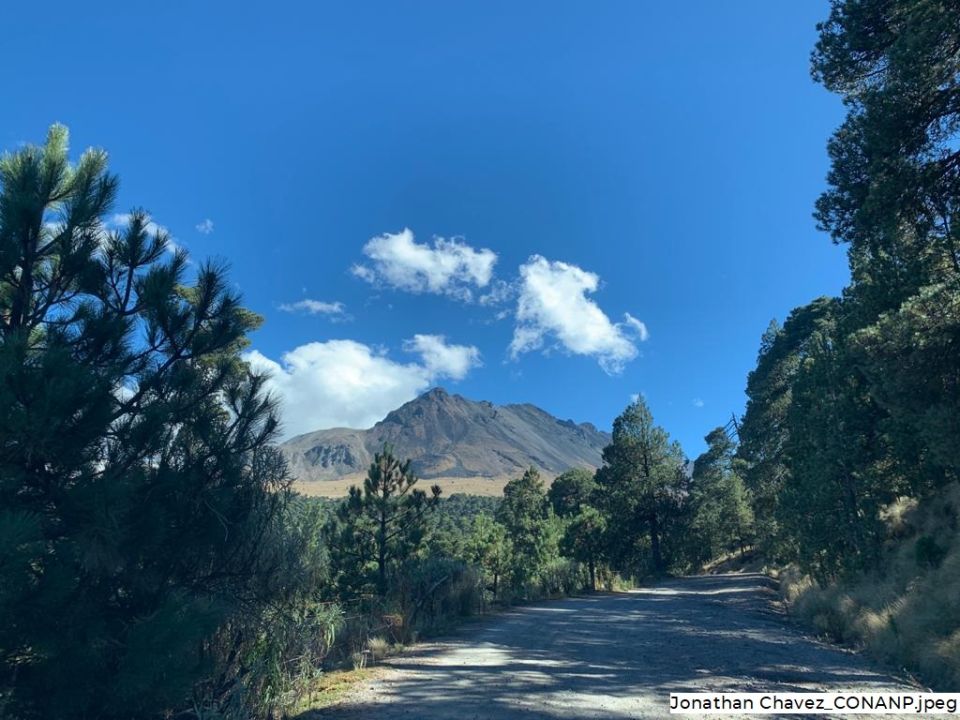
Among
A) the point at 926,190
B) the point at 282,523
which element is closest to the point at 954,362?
the point at 926,190

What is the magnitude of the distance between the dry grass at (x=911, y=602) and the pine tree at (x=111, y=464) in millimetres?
8689

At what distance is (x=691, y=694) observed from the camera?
6.37 m

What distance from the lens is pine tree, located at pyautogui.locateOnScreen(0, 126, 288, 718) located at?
4.22 metres

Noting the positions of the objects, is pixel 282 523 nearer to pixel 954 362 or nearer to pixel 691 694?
pixel 691 694

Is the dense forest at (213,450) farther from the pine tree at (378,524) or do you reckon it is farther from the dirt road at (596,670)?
the pine tree at (378,524)

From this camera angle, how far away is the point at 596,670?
7.94 metres

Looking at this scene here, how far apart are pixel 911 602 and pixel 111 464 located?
12.1 m

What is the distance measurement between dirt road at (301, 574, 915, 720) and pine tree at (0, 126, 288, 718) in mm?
2236

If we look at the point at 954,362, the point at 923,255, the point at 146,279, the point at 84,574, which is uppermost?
the point at 923,255

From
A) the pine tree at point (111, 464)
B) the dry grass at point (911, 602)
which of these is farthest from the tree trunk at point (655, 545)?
the pine tree at point (111, 464)

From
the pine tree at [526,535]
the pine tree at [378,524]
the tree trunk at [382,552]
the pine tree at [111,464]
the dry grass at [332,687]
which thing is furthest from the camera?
the pine tree at [526,535]

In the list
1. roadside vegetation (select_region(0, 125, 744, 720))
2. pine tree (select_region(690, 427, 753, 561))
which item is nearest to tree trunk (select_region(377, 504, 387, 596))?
roadside vegetation (select_region(0, 125, 744, 720))

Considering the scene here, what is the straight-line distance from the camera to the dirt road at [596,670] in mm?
6145

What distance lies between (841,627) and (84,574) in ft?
44.1
